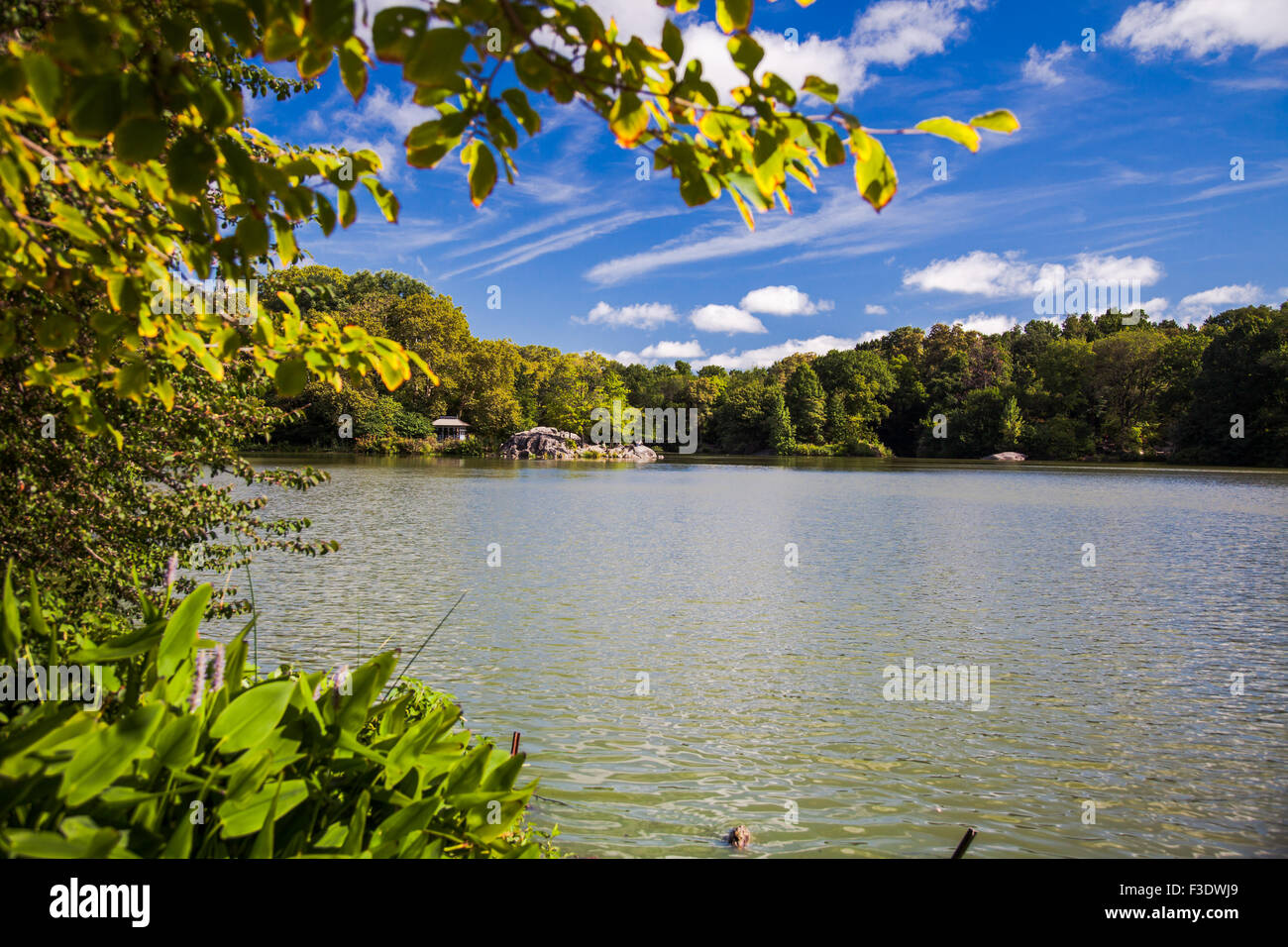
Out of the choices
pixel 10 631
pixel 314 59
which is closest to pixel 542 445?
pixel 10 631

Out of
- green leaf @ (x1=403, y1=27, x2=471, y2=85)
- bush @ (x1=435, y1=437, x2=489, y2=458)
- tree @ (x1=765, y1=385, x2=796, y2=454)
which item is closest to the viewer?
green leaf @ (x1=403, y1=27, x2=471, y2=85)

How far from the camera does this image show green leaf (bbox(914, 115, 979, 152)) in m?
1.71

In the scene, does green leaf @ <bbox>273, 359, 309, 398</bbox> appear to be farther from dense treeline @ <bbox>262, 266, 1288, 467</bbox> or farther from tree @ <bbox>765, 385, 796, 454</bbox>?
tree @ <bbox>765, 385, 796, 454</bbox>

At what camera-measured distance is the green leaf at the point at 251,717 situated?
2.22 m

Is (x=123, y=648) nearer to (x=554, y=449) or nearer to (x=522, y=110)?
(x=522, y=110)

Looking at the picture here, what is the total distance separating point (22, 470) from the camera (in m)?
5.28

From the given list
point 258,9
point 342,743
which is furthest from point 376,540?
point 258,9

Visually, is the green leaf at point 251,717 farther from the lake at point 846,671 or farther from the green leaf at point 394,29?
the lake at point 846,671

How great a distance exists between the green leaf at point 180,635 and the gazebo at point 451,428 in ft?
235

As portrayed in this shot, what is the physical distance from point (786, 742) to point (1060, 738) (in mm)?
2291

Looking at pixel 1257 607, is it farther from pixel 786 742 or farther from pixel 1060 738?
pixel 786 742

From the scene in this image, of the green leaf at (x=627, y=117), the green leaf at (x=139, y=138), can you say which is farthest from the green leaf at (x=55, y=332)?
the green leaf at (x=627, y=117)

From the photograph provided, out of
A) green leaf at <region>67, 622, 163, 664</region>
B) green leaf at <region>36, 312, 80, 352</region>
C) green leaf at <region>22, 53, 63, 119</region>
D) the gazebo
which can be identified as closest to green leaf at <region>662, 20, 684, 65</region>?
green leaf at <region>22, 53, 63, 119</region>

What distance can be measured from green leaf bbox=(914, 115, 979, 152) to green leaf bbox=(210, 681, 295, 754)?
223 cm
